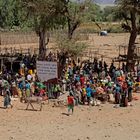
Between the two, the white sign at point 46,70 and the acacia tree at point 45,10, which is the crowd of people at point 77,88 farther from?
the acacia tree at point 45,10

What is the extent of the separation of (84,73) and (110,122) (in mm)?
7809

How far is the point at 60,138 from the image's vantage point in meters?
19.1

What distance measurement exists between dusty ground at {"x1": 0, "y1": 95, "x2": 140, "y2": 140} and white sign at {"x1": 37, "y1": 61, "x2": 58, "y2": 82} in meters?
1.63

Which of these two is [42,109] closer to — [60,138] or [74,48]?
[60,138]

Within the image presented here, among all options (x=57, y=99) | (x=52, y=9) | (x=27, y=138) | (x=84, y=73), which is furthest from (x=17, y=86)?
(x=52, y=9)

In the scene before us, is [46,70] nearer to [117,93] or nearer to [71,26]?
[117,93]

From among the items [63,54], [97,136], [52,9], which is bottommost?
[97,136]

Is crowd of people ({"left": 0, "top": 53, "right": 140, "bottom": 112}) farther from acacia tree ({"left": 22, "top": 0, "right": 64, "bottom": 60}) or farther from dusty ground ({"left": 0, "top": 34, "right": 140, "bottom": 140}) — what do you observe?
acacia tree ({"left": 22, "top": 0, "right": 64, "bottom": 60})

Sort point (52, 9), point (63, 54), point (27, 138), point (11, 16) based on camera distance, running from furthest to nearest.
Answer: point (11, 16)
point (52, 9)
point (63, 54)
point (27, 138)

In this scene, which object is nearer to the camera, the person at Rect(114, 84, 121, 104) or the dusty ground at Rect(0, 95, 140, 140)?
the dusty ground at Rect(0, 95, 140, 140)

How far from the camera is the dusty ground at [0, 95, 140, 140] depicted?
19547 millimetres

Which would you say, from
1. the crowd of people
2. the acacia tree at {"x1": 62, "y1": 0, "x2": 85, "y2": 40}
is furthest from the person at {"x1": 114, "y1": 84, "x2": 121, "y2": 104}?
the acacia tree at {"x1": 62, "y1": 0, "x2": 85, "y2": 40}

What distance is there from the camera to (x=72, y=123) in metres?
21.6

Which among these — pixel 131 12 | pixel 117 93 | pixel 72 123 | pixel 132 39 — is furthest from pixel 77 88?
pixel 132 39
